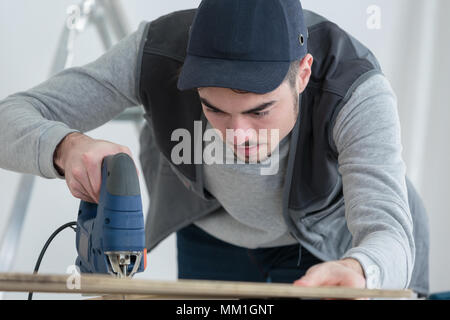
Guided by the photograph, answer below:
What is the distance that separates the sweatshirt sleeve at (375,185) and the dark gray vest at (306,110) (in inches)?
1.4

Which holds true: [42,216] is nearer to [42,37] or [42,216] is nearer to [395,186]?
[42,37]

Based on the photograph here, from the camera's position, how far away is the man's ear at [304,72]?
1.01 metres

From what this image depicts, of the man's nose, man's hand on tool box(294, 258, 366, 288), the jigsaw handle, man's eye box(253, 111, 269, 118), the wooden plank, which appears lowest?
man's hand on tool box(294, 258, 366, 288)

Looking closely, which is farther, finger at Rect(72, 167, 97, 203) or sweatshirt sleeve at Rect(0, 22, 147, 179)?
sweatshirt sleeve at Rect(0, 22, 147, 179)

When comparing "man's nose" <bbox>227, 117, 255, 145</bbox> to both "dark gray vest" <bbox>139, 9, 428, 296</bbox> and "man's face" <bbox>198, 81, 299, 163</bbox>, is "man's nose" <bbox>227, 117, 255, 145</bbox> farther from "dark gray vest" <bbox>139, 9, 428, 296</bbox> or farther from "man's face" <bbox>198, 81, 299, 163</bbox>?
"dark gray vest" <bbox>139, 9, 428, 296</bbox>

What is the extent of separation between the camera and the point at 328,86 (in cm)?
106

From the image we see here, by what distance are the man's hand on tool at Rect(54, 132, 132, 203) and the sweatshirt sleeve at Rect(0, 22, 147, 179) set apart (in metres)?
0.12

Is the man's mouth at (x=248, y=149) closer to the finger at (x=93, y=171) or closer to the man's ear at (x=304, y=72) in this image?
the man's ear at (x=304, y=72)

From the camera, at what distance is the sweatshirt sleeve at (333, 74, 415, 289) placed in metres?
0.83

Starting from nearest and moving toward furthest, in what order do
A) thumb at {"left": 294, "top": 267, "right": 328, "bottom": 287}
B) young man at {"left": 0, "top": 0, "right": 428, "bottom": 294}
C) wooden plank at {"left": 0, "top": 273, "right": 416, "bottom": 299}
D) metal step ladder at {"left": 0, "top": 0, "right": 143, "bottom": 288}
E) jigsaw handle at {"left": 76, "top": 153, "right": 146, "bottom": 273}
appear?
wooden plank at {"left": 0, "top": 273, "right": 416, "bottom": 299} < thumb at {"left": 294, "top": 267, "right": 328, "bottom": 287} < jigsaw handle at {"left": 76, "top": 153, "right": 146, "bottom": 273} < young man at {"left": 0, "top": 0, "right": 428, "bottom": 294} < metal step ladder at {"left": 0, "top": 0, "right": 143, "bottom": 288}

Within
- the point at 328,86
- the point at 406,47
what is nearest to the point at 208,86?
the point at 328,86

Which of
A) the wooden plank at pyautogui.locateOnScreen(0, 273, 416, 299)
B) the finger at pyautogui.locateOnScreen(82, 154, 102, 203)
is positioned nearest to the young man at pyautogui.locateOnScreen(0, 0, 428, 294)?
the finger at pyautogui.locateOnScreen(82, 154, 102, 203)
